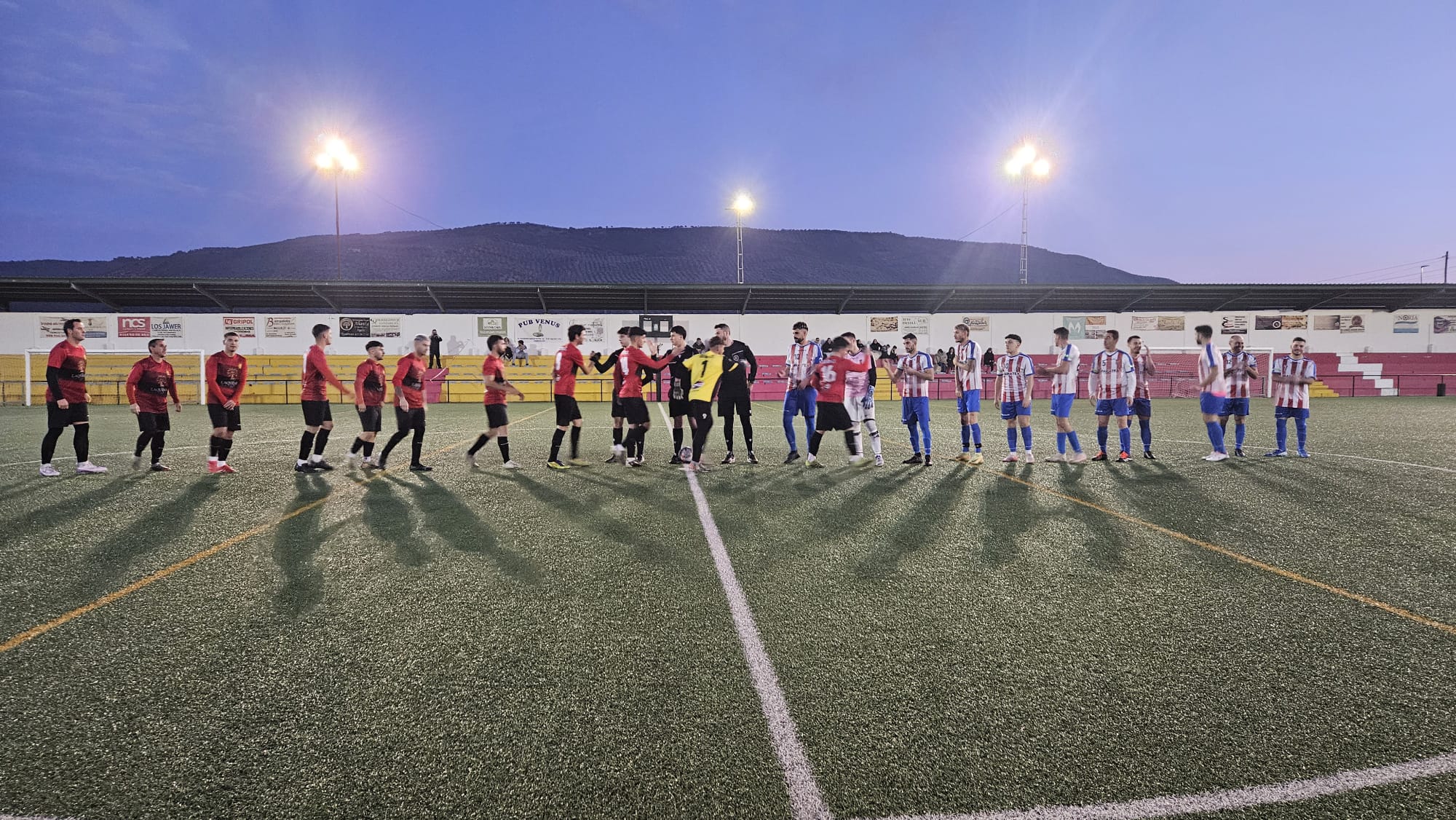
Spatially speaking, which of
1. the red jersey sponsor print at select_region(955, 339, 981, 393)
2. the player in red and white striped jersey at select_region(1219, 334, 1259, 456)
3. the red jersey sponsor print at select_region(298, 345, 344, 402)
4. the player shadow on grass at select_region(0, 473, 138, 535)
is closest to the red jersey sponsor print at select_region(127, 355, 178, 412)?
the player shadow on grass at select_region(0, 473, 138, 535)

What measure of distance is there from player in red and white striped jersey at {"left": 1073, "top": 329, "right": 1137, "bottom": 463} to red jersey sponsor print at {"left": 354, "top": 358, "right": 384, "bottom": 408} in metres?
10.2

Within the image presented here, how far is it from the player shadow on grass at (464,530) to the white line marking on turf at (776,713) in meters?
1.34

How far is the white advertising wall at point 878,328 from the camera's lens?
86.2ft

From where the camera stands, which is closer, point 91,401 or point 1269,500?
point 1269,500

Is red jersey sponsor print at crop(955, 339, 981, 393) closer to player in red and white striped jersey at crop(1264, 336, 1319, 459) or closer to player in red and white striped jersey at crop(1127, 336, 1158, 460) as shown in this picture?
player in red and white striped jersey at crop(1127, 336, 1158, 460)

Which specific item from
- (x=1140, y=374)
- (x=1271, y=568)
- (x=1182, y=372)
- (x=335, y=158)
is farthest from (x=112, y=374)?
(x=1182, y=372)

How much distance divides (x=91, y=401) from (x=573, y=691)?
33077 millimetres

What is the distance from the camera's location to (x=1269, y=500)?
20.0 feet

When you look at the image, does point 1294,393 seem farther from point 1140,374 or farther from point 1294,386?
point 1140,374

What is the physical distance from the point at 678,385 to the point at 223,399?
601cm

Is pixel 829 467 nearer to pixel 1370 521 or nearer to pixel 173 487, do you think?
pixel 1370 521

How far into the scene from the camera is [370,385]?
8.23 m

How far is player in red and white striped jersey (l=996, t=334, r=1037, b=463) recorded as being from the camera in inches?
336

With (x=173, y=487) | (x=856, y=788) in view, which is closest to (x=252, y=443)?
(x=173, y=487)
